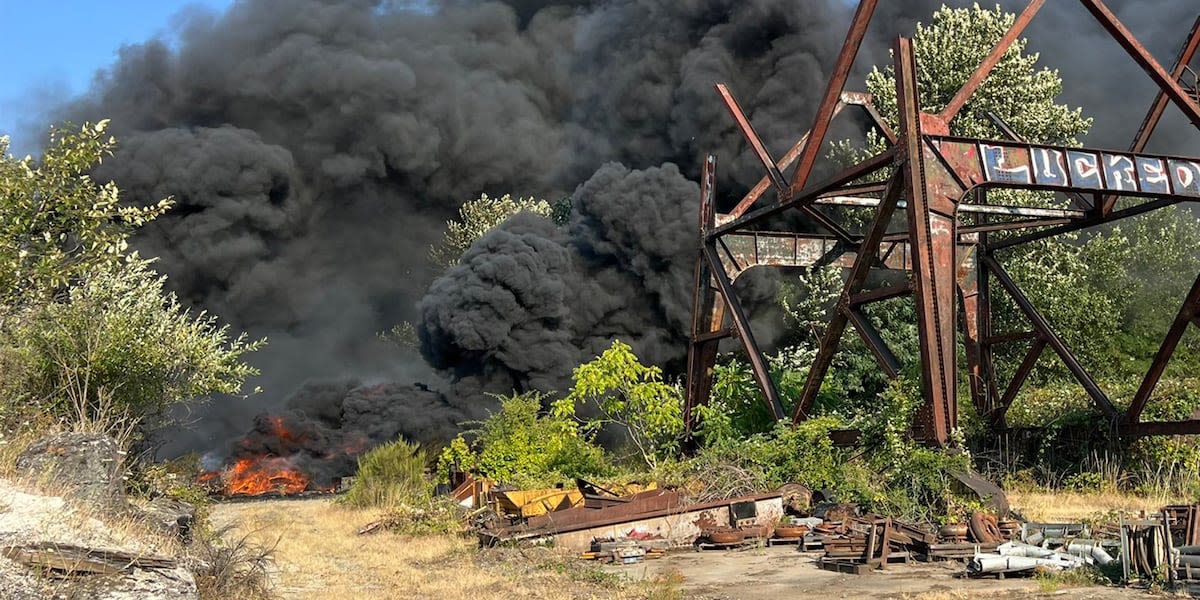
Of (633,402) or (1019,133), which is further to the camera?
(1019,133)

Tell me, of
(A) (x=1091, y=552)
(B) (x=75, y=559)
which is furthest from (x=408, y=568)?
(A) (x=1091, y=552)

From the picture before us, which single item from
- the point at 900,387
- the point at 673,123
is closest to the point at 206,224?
the point at 673,123

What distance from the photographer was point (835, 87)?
13898 mm

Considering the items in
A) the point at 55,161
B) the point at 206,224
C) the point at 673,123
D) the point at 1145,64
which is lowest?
the point at 55,161

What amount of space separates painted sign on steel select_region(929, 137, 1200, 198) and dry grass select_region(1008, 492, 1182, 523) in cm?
421

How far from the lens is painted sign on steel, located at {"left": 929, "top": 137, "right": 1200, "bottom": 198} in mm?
12430

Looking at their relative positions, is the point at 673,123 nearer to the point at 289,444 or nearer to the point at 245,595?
the point at 289,444

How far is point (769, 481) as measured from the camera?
13320mm

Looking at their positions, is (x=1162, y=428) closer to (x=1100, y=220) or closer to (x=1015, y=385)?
(x=1015, y=385)

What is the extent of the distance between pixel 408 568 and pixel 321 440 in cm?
1868

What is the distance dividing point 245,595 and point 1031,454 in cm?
1306

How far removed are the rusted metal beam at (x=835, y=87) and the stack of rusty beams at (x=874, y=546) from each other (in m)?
5.64

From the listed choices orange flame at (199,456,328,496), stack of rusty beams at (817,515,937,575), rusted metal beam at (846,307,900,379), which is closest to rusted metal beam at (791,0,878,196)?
rusted metal beam at (846,307,900,379)

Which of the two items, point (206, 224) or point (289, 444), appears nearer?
point (289, 444)
